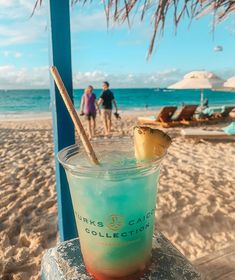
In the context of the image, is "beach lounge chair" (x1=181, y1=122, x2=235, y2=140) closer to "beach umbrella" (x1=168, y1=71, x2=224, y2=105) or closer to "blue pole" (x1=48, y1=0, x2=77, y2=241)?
"beach umbrella" (x1=168, y1=71, x2=224, y2=105)

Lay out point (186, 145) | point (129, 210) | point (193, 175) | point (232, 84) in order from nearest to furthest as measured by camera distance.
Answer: point (129, 210) < point (193, 175) < point (186, 145) < point (232, 84)

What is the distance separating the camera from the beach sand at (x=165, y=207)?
2799 mm

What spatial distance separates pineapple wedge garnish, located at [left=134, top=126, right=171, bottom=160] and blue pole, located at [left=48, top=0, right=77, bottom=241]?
1.92ft

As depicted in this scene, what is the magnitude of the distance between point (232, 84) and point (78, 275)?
10.7 m

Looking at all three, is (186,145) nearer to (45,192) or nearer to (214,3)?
(45,192)

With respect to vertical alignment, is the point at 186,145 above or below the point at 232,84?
below

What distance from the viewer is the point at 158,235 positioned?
1594 millimetres

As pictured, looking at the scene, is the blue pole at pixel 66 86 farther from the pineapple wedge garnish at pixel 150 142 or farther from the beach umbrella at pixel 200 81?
the beach umbrella at pixel 200 81

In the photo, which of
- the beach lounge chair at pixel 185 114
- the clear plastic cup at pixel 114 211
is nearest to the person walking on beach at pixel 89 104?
the beach lounge chair at pixel 185 114

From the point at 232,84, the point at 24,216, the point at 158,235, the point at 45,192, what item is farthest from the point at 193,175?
the point at 232,84

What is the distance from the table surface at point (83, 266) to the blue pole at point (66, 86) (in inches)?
13.8

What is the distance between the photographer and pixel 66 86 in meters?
1.66

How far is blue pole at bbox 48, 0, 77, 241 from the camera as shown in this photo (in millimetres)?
1534

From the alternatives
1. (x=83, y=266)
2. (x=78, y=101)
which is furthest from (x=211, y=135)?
(x=78, y=101)
